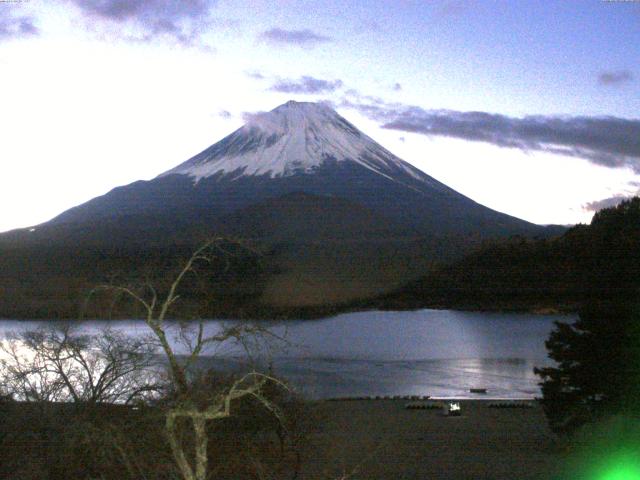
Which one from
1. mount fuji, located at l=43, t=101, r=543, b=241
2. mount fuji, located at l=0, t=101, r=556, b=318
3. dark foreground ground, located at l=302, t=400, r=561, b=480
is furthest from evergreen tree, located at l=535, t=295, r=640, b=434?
mount fuji, located at l=43, t=101, r=543, b=241

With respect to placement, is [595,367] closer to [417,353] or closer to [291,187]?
[417,353]

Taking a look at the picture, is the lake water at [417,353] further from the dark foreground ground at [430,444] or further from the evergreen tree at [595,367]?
the evergreen tree at [595,367]

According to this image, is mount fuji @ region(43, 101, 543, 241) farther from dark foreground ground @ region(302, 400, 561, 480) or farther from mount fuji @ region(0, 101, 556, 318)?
dark foreground ground @ region(302, 400, 561, 480)

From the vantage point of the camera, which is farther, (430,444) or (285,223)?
(285,223)

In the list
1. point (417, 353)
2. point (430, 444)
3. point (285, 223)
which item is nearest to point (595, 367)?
point (430, 444)

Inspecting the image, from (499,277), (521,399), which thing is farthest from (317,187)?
(521,399)

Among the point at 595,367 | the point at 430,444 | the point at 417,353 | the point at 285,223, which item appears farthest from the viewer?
the point at 285,223
